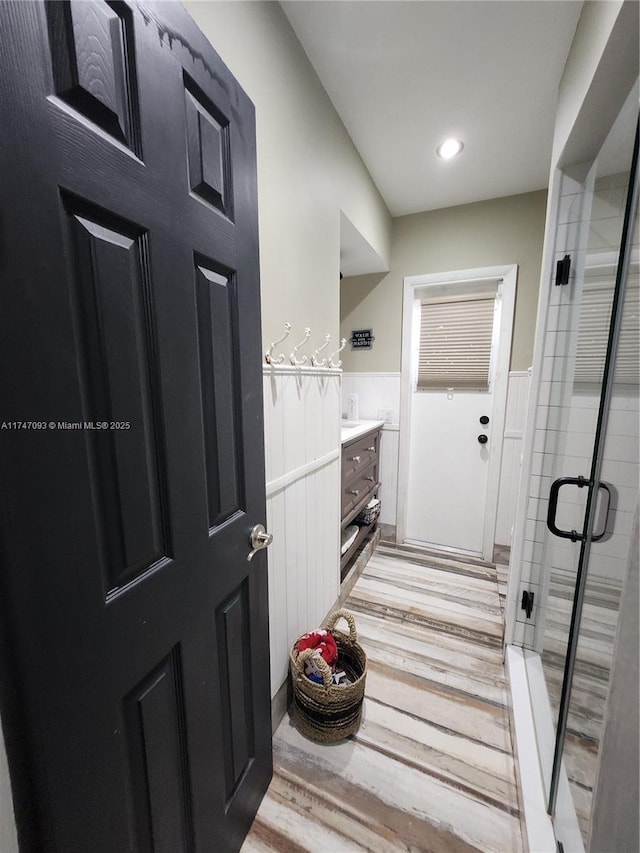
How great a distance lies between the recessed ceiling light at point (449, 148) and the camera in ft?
5.63

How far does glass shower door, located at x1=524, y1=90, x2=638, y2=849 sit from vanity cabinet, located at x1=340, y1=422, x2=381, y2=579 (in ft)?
3.11

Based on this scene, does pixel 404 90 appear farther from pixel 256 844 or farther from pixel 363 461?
pixel 256 844

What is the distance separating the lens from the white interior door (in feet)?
8.38

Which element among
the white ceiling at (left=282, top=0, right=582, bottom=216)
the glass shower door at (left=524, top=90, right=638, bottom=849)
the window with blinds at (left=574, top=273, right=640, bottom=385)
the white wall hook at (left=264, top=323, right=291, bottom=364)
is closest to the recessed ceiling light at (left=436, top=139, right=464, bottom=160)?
the white ceiling at (left=282, top=0, right=582, bottom=216)

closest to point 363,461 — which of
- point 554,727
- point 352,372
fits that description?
point 352,372

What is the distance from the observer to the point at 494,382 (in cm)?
241

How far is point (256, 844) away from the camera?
3.24 feet

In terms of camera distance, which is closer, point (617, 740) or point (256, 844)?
point (617, 740)

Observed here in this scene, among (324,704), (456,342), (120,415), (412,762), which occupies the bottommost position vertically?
(412,762)

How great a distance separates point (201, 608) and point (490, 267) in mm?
2639

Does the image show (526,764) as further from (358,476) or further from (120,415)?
(120,415)

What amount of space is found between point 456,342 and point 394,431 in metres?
0.84

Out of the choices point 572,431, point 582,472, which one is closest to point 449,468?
point 572,431

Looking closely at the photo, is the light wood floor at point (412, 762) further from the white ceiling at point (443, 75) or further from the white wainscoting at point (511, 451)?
the white ceiling at point (443, 75)
